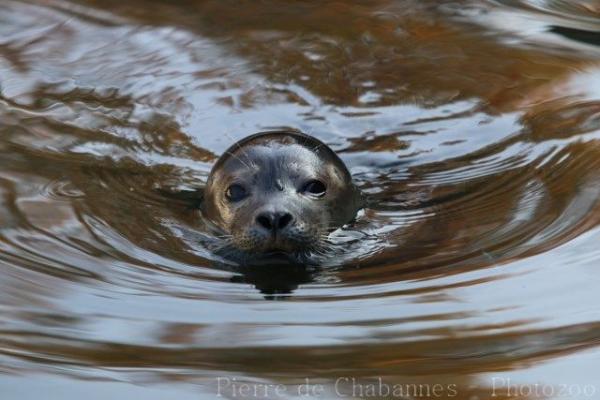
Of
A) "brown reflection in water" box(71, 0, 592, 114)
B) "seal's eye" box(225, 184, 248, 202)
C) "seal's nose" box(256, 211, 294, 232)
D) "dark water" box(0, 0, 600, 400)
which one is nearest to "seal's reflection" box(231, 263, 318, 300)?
"dark water" box(0, 0, 600, 400)

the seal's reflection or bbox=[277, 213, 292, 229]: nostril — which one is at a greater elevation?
bbox=[277, 213, 292, 229]: nostril

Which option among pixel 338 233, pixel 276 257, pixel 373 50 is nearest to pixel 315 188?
pixel 338 233

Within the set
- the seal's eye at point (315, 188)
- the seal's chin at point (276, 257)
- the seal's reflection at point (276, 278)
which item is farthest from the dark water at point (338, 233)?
the seal's eye at point (315, 188)

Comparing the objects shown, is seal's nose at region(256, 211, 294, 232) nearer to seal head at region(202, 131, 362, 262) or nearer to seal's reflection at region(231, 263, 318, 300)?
seal head at region(202, 131, 362, 262)

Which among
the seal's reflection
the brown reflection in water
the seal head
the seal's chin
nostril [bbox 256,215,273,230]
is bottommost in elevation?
the seal's reflection

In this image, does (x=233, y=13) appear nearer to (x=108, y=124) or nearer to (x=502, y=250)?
(x=108, y=124)

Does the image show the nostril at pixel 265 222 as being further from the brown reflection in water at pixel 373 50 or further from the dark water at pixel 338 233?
the brown reflection in water at pixel 373 50

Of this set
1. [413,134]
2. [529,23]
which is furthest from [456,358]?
[529,23]
